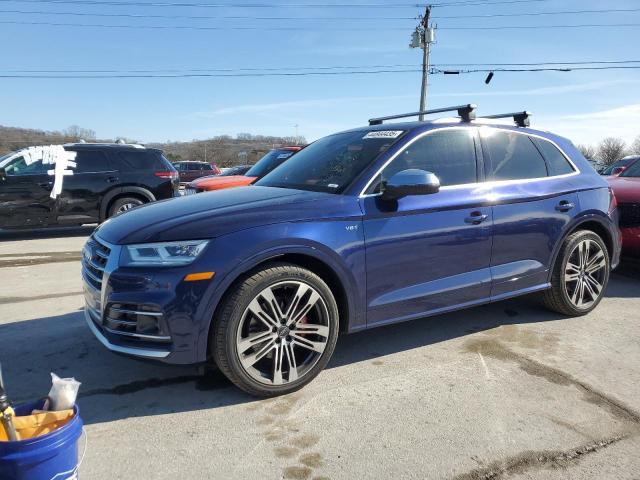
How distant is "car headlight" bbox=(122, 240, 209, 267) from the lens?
112 inches

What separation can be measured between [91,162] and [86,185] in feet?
1.66

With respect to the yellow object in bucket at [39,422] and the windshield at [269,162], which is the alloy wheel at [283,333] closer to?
the yellow object in bucket at [39,422]

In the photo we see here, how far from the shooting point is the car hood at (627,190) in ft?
19.1

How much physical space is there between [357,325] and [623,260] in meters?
4.37

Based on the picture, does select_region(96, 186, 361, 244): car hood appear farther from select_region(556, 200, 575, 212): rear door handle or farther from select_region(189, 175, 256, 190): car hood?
select_region(189, 175, 256, 190): car hood

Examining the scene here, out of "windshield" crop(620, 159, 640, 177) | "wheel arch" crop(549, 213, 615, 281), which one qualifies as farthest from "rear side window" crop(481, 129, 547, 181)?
"windshield" crop(620, 159, 640, 177)

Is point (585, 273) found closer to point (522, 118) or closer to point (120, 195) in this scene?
point (522, 118)

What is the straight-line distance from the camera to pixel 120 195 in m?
9.95

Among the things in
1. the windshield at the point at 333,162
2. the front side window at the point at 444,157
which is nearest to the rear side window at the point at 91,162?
the windshield at the point at 333,162

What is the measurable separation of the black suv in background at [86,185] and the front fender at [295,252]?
751cm

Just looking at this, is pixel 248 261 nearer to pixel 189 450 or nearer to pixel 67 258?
pixel 189 450

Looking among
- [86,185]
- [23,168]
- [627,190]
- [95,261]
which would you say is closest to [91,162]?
[86,185]

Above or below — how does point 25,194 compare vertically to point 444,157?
below

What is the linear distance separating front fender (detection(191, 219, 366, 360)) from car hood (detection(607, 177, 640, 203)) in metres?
4.26
